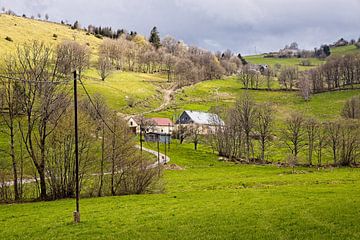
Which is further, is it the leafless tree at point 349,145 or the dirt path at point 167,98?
the dirt path at point 167,98

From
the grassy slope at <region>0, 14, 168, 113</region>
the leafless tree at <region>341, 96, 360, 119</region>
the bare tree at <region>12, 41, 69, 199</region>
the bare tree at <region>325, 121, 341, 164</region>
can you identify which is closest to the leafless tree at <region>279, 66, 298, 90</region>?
the grassy slope at <region>0, 14, 168, 113</region>

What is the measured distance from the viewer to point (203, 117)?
124m

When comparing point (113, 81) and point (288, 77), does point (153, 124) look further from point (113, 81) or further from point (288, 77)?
point (288, 77)

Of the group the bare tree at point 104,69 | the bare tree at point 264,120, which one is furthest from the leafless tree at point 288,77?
the bare tree at point 264,120

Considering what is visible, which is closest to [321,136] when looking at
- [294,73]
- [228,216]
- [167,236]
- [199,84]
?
[228,216]

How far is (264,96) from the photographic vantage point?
534ft

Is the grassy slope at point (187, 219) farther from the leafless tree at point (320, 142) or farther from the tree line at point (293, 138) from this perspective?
the leafless tree at point (320, 142)

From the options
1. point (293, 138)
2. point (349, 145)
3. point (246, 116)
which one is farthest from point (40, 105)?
point (349, 145)

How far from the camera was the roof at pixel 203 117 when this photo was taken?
117 meters

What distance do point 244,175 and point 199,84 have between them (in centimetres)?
11636

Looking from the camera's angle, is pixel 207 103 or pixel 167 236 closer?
pixel 167 236

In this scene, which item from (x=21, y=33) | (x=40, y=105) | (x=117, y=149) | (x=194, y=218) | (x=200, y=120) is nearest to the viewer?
(x=194, y=218)

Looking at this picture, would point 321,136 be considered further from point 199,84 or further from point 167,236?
Answer: point 199,84

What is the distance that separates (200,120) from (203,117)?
11.8 ft
